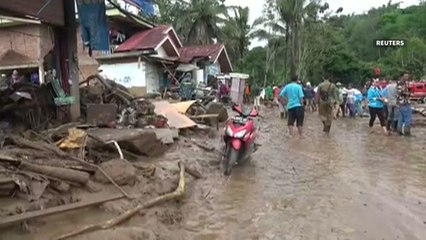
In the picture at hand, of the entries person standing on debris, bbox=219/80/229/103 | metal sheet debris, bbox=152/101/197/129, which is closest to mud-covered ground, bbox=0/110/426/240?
metal sheet debris, bbox=152/101/197/129

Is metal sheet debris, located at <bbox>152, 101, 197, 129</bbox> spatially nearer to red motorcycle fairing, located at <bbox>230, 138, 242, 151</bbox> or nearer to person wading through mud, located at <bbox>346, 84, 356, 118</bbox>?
red motorcycle fairing, located at <bbox>230, 138, 242, 151</bbox>

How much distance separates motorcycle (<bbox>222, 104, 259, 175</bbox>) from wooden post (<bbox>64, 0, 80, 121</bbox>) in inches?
144

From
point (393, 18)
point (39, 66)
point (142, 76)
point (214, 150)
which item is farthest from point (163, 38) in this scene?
point (393, 18)

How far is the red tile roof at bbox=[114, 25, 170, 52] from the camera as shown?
75.1ft

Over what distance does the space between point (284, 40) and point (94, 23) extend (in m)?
38.2

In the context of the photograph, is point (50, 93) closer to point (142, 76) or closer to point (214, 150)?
point (214, 150)

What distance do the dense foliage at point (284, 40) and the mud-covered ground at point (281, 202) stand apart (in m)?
30.8

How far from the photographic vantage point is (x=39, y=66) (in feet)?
61.9

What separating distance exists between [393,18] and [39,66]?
69996 mm

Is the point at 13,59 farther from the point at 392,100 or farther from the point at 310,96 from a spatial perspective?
the point at 310,96

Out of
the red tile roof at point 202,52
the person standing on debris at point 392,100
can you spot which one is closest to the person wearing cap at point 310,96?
the red tile roof at point 202,52

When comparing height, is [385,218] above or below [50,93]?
below

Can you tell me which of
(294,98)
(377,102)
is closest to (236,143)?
(294,98)

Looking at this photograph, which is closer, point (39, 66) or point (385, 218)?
point (385, 218)
